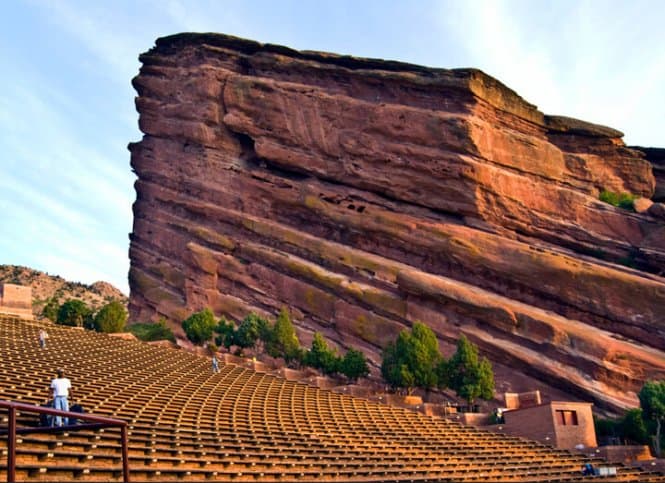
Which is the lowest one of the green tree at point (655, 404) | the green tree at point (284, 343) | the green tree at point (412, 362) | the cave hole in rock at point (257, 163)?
the green tree at point (655, 404)

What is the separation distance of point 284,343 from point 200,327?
5096mm

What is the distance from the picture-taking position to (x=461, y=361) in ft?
108

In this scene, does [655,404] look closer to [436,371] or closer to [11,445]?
[436,371]

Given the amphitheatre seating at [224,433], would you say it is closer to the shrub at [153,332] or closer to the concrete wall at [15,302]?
the concrete wall at [15,302]

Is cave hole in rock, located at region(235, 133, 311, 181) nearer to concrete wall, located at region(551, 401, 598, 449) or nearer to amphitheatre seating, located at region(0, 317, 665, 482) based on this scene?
amphitheatre seating, located at region(0, 317, 665, 482)

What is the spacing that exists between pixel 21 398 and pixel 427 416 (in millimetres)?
17316

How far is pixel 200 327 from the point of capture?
1497 inches

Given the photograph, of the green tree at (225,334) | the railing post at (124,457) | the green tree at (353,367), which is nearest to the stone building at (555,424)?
the green tree at (353,367)

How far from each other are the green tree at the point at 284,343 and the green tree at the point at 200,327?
12.3 ft

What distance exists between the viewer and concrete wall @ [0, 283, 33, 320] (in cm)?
3139

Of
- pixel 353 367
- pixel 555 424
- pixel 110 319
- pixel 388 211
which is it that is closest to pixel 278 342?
pixel 353 367

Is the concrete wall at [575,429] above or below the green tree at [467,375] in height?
below

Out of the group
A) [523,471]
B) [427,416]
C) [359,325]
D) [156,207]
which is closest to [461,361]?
[427,416]

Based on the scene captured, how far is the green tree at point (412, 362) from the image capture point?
3259 centimetres
